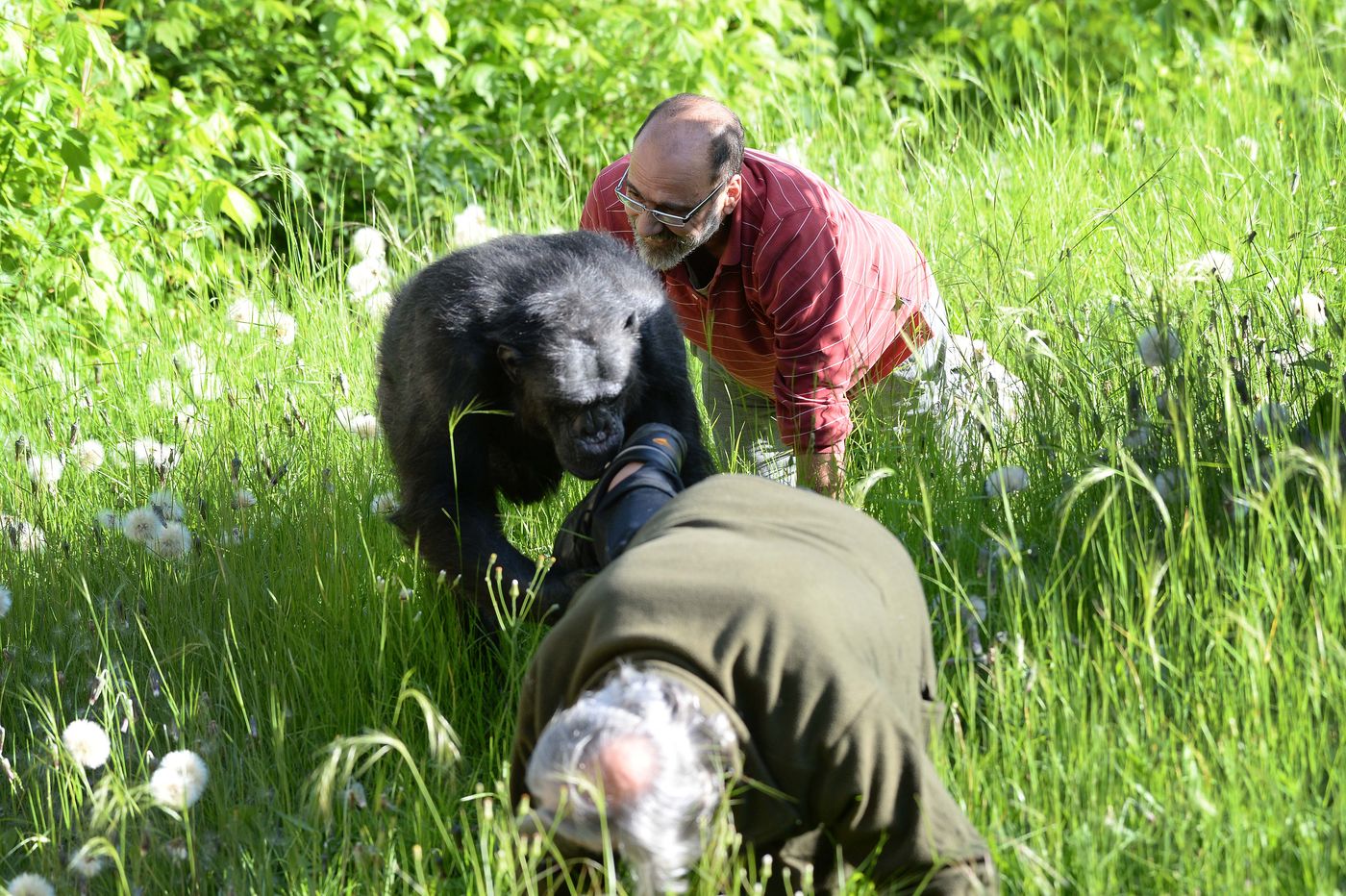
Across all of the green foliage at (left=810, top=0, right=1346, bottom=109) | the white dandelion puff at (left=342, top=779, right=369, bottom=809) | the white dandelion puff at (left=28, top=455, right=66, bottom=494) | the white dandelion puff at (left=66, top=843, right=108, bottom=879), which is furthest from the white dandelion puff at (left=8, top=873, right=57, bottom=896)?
the green foliage at (left=810, top=0, right=1346, bottom=109)

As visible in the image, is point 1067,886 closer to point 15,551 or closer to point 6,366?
point 15,551

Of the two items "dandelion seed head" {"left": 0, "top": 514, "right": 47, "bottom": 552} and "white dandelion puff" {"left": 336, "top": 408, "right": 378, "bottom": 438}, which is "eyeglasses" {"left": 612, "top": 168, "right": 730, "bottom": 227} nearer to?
"white dandelion puff" {"left": 336, "top": 408, "right": 378, "bottom": 438}

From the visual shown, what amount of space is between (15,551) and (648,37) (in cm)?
486

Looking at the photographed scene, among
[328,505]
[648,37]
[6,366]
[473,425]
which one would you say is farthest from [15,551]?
[648,37]

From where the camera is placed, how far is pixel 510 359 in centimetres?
334

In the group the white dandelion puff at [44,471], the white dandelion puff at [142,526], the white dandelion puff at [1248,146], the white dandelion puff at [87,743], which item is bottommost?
the white dandelion puff at [44,471]

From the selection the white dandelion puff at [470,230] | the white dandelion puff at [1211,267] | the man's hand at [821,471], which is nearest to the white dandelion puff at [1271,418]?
the white dandelion puff at [1211,267]

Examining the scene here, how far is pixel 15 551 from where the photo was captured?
4039 mm

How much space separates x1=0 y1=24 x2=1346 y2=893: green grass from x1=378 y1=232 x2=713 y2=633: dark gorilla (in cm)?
29

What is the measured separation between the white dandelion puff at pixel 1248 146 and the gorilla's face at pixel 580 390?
3569mm

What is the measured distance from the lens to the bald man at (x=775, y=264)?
162 inches

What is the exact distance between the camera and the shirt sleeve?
411 centimetres

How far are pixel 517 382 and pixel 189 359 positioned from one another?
95.2 inches

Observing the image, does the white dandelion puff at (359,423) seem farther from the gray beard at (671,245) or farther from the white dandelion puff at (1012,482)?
the white dandelion puff at (1012,482)
